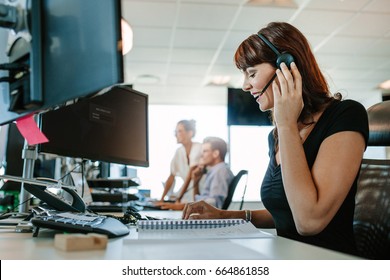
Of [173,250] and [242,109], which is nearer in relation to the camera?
[173,250]

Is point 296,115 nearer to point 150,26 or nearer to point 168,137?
point 150,26

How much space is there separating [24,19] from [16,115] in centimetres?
18

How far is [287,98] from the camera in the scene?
0.91 meters

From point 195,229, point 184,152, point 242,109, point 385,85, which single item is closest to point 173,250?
point 195,229

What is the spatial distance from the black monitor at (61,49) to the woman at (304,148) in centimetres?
48

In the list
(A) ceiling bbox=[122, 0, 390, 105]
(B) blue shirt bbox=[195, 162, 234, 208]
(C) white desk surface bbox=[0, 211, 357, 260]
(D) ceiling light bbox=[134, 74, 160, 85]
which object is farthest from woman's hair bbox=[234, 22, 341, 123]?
(D) ceiling light bbox=[134, 74, 160, 85]

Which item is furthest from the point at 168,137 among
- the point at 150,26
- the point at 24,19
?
the point at 24,19

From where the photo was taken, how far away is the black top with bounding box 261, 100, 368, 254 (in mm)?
903

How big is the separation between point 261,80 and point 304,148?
231mm

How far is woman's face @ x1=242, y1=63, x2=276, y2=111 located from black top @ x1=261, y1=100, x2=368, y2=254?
16 cm

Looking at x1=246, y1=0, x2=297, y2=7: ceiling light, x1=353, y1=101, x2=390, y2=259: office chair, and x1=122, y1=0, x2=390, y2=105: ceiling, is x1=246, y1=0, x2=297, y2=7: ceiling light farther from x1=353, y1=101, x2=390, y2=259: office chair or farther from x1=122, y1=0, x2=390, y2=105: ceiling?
x1=353, y1=101, x2=390, y2=259: office chair

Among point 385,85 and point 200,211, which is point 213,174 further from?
point 385,85

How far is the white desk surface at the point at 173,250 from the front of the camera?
517 millimetres

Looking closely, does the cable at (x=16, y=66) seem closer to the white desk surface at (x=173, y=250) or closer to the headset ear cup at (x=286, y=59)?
the white desk surface at (x=173, y=250)
